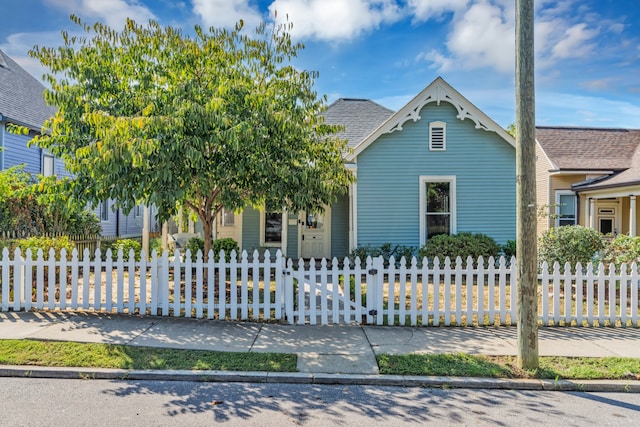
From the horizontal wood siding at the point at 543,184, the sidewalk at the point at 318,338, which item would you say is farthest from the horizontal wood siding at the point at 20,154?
the horizontal wood siding at the point at 543,184

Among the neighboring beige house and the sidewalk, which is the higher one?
the neighboring beige house

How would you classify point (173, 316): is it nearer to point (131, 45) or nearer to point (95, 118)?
point (95, 118)

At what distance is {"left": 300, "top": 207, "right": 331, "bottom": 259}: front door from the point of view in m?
14.0

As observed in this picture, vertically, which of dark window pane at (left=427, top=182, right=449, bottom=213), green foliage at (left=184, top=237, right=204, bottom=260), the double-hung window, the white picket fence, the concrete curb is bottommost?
the concrete curb

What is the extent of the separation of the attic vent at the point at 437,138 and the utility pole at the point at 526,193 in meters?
8.01

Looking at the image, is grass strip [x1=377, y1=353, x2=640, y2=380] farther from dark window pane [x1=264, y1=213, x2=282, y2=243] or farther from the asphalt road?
dark window pane [x1=264, y1=213, x2=282, y2=243]

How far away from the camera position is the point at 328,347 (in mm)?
5402

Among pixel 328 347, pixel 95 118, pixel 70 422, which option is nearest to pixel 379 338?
pixel 328 347

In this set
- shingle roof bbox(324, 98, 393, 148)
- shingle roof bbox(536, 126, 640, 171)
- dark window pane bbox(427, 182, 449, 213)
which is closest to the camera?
dark window pane bbox(427, 182, 449, 213)

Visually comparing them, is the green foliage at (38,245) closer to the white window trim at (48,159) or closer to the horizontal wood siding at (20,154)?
the horizontal wood siding at (20,154)

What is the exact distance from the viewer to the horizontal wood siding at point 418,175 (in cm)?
1259

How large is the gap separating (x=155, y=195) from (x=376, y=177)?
785 cm

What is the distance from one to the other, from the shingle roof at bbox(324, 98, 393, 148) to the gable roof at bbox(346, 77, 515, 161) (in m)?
1.65

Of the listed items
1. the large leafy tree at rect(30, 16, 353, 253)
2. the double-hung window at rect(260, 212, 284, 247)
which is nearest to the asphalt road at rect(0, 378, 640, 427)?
the large leafy tree at rect(30, 16, 353, 253)
